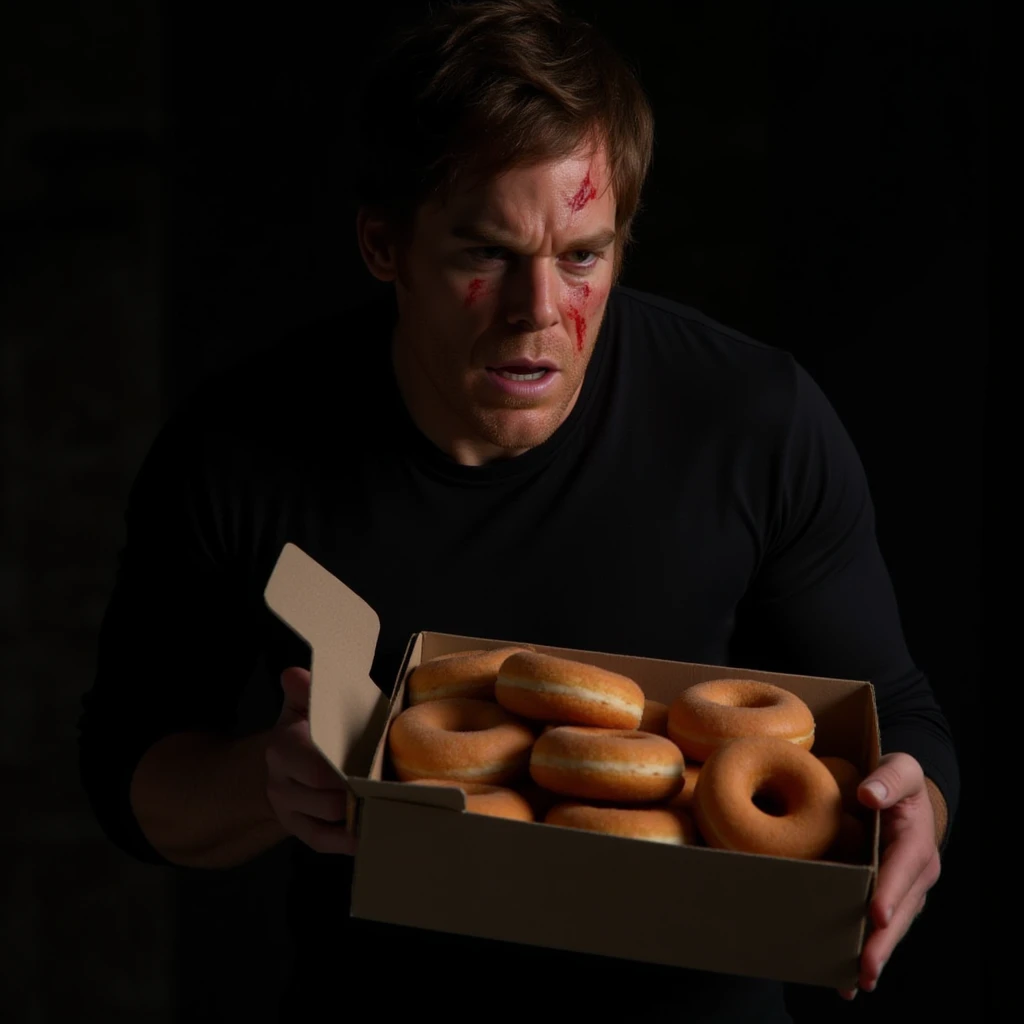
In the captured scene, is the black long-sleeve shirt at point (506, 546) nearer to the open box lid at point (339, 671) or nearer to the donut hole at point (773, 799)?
the open box lid at point (339, 671)

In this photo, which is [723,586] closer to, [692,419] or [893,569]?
[692,419]

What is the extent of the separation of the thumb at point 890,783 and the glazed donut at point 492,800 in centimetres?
26

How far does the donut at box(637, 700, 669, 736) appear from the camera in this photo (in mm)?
1232

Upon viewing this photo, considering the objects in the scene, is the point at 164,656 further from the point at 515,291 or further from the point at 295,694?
the point at 515,291

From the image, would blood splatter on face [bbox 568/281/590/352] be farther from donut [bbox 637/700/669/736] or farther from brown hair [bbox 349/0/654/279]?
donut [bbox 637/700/669/736]

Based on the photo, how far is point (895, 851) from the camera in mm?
1130

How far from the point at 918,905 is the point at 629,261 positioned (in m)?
1.43

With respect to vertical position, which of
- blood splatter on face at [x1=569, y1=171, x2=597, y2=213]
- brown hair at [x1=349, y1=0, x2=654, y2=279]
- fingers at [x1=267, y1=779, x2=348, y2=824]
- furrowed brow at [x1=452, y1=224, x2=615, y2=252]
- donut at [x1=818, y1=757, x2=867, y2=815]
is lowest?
fingers at [x1=267, y1=779, x2=348, y2=824]

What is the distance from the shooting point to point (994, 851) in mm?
2330

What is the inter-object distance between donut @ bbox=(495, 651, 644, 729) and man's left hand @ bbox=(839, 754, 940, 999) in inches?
8.4

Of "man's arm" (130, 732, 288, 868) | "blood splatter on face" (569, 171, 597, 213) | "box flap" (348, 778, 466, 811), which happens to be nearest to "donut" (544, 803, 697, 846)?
"box flap" (348, 778, 466, 811)

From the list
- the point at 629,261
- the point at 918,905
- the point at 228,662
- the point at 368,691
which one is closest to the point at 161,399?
the point at 629,261

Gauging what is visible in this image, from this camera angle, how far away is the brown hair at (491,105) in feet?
4.52

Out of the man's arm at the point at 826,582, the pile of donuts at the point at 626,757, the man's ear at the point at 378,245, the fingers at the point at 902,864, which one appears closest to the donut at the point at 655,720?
the pile of donuts at the point at 626,757
